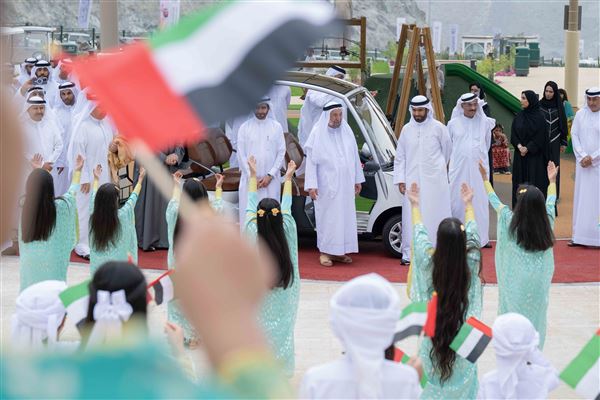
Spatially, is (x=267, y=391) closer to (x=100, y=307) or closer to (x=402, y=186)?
(x=100, y=307)

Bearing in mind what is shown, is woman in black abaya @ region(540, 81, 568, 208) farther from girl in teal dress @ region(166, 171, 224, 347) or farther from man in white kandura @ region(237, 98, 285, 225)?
girl in teal dress @ region(166, 171, 224, 347)

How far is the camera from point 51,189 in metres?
7.50

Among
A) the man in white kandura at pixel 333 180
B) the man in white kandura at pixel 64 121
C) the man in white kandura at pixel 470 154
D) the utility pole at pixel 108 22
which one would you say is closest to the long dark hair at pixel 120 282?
the man in white kandura at pixel 333 180

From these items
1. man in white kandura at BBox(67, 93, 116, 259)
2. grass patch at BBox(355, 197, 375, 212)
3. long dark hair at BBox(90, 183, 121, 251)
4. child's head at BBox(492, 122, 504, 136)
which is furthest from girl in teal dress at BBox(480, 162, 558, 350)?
child's head at BBox(492, 122, 504, 136)

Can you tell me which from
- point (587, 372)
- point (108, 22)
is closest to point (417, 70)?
point (108, 22)

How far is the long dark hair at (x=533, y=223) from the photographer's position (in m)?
6.87

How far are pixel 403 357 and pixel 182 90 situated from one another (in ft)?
10.5

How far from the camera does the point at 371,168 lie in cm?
1098

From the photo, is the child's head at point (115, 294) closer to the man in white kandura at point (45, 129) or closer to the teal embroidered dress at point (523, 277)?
the teal embroidered dress at point (523, 277)

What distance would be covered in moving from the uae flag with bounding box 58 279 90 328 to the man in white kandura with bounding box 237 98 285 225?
235 inches

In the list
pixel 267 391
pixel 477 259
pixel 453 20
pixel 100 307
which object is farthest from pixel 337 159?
pixel 453 20

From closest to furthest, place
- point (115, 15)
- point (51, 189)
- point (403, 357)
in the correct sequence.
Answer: point (403, 357), point (51, 189), point (115, 15)

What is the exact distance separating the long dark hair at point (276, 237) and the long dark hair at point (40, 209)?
4.69ft

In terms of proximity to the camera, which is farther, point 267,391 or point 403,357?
point 403,357
